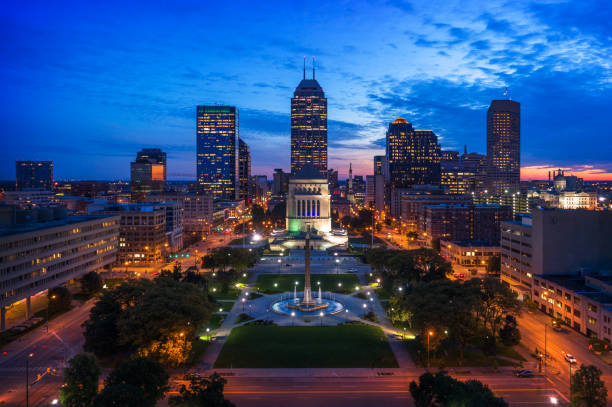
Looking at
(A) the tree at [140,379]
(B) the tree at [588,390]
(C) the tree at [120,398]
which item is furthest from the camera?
(A) the tree at [140,379]

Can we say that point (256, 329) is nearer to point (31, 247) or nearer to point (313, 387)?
point (313, 387)

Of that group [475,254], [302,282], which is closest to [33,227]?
[302,282]

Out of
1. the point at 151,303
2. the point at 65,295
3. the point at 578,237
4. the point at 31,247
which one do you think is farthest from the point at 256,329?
the point at 578,237

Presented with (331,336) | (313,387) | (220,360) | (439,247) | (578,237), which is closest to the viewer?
(313,387)

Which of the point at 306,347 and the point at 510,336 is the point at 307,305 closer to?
the point at 306,347

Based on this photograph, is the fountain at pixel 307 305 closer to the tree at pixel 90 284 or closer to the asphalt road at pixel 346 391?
the asphalt road at pixel 346 391

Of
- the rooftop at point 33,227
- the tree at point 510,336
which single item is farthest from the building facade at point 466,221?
the rooftop at point 33,227

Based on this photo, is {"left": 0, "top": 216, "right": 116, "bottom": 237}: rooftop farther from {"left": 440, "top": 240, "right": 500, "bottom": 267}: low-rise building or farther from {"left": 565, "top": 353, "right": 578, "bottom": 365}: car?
{"left": 440, "top": 240, "right": 500, "bottom": 267}: low-rise building

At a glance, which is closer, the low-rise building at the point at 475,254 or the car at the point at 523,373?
the car at the point at 523,373
